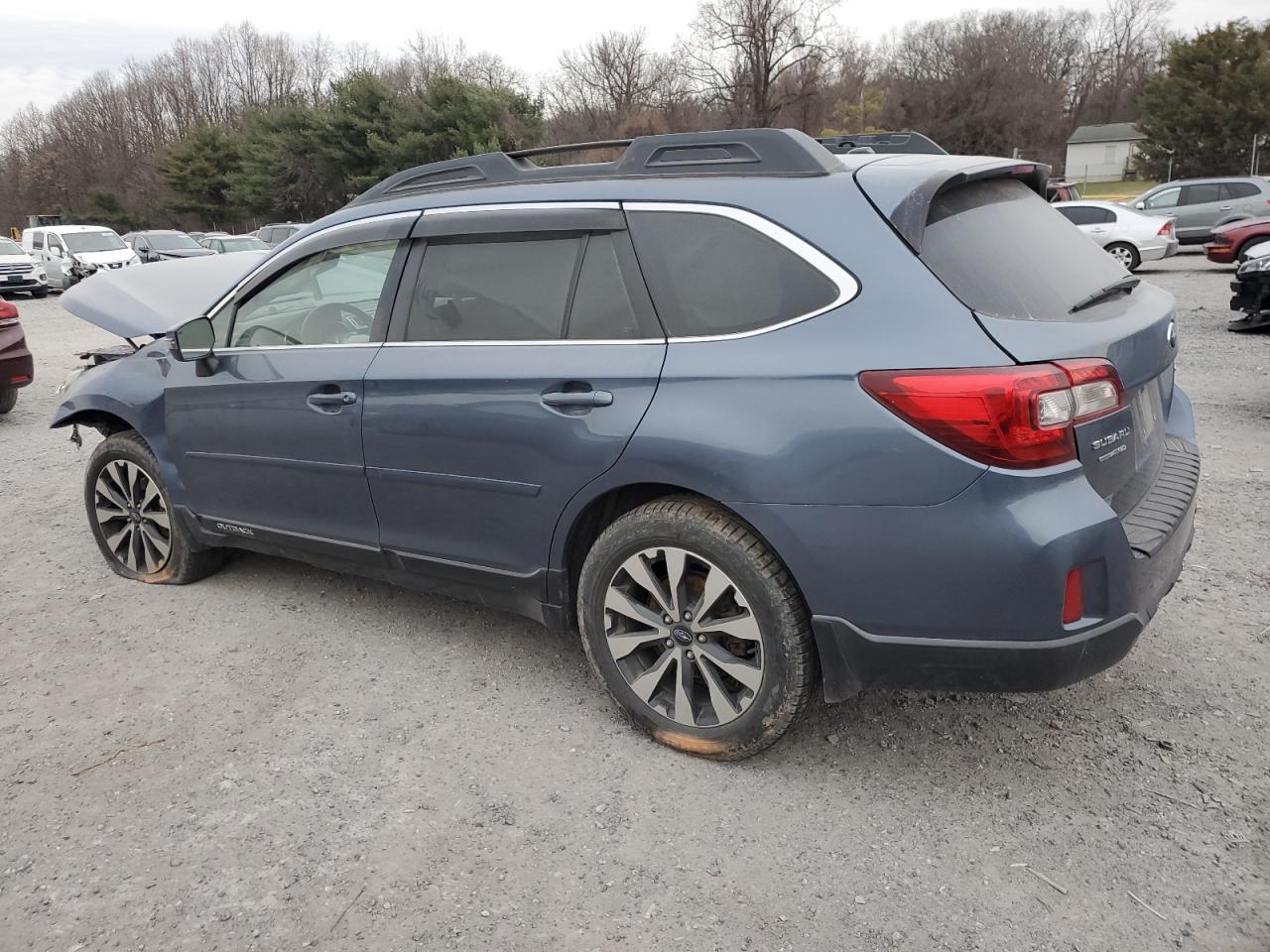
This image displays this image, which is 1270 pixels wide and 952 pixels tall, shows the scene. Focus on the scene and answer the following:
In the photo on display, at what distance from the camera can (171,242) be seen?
85.9 feet

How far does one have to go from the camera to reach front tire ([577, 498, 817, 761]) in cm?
282

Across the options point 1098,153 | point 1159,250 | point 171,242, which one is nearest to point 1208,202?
point 1159,250

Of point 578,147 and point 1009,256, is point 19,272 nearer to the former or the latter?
point 578,147

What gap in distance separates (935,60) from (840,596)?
78737mm

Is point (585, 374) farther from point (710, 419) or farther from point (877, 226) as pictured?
point (877, 226)

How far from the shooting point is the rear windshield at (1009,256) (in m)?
2.65

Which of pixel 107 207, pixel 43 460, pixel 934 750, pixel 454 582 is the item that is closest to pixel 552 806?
pixel 454 582

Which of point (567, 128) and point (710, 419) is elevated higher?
point (567, 128)

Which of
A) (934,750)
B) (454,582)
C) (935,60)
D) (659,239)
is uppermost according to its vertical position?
(935,60)

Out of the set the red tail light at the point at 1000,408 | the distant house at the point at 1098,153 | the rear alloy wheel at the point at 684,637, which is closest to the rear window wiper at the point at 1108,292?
the red tail light at the point at 1000,408

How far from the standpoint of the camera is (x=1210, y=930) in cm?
232

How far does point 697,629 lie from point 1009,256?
142 cm

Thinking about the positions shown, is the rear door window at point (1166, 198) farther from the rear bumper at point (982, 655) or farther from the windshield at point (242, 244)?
the rear bumper at point (982, 655)

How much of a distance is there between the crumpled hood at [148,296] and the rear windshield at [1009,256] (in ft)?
10.3
